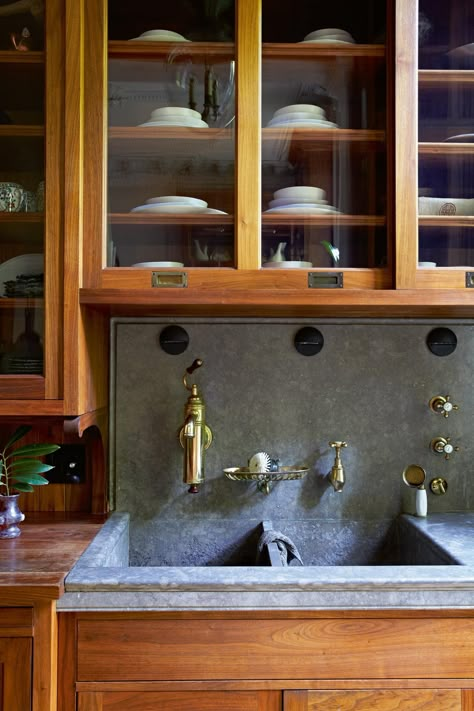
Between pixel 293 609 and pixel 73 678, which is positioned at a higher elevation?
pixel 293 609

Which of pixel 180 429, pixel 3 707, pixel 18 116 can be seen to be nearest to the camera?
pixel 3 707

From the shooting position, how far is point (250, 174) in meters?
1.40

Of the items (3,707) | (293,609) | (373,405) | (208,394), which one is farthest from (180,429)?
(3,707)

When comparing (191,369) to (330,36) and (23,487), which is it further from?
(330,36)

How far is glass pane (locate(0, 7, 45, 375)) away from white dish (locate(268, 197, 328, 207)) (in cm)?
51

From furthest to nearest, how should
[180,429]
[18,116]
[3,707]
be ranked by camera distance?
1. [180,429]
2. [18,116]
3. [3,707]

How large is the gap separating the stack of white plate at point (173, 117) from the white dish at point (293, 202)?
0.25 meters

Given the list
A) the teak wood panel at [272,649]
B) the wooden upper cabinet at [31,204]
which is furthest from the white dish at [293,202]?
the teak wood panel at [272,649]

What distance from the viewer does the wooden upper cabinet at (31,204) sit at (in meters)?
1.35

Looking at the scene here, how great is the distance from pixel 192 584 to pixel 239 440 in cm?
60

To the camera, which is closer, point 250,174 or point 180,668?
point 180,668

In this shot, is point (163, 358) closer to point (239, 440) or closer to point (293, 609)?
point (239, 440)

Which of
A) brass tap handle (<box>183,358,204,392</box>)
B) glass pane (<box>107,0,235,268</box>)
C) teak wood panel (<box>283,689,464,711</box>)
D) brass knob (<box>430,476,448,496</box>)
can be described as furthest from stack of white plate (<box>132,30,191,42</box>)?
teak wood panel (<box>283,689,464,711</box>)

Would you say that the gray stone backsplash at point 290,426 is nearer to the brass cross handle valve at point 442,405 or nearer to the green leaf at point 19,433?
the brass cross handle valve at point 442,405
